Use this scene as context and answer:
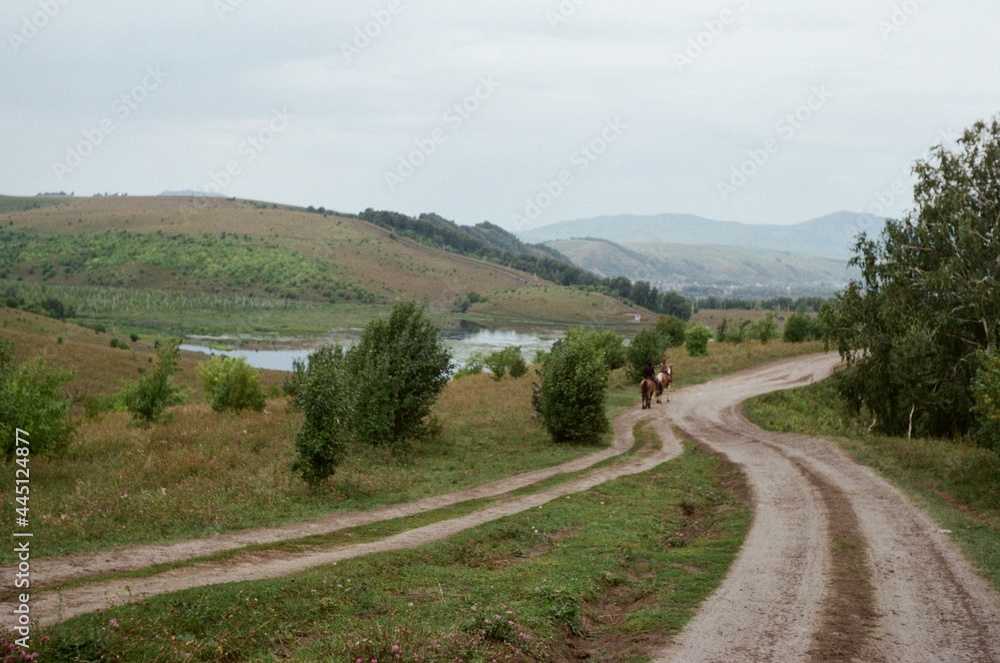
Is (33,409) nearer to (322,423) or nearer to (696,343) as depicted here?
(322,423)

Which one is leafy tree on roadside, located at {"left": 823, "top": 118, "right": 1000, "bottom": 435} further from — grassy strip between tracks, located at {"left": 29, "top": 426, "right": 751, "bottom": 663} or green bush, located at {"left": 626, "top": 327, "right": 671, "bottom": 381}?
grassy strip between tracks, located at {"left": 29, "top": 426, "right": 751, "bottom": 663}

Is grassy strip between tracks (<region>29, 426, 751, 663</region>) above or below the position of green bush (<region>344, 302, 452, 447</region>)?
below

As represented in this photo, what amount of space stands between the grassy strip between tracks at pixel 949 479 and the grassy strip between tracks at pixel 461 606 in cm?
443

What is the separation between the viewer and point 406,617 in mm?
9820

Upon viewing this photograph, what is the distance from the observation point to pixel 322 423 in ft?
63.6

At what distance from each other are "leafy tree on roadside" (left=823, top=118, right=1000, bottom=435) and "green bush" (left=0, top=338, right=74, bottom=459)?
104 feet

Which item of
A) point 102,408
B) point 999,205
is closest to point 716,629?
point 999,205

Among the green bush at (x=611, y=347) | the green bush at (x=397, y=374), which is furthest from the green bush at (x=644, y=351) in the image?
the green bush at (x=397, y=374)

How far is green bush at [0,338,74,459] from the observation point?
22953mm

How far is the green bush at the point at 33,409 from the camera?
75.3ft

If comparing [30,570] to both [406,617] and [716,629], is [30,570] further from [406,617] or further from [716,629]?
[716,629]

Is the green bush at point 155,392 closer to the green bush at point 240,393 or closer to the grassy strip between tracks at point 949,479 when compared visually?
the green bush at point 240,393

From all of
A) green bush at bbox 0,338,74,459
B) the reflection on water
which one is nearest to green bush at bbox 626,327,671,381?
the reflection on water

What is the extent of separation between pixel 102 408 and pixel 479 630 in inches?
1982
